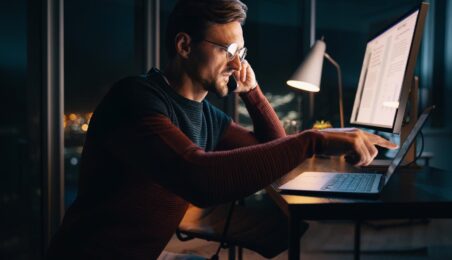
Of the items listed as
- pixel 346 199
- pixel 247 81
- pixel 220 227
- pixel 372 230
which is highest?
pixel 247 81

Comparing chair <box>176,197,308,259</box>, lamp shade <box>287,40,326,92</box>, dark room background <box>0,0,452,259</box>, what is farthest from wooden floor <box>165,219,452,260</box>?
lamp shade <box>287,40,326,92</box>

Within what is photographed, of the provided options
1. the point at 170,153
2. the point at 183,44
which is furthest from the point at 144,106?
the point at 183,44

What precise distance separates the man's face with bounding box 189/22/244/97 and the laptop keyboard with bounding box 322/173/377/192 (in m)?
0.40

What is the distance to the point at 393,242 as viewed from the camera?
305 centimetres

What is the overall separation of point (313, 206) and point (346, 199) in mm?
90

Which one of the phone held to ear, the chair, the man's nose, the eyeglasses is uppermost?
the eyeglasses

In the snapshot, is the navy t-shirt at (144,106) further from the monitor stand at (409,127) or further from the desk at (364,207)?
the monitor stand at (409,127)

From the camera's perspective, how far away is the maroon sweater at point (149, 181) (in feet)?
2.69

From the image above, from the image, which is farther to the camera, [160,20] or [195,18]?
[160,20]

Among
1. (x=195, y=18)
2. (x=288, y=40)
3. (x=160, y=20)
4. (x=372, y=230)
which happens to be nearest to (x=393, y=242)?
(x=372, y=230)

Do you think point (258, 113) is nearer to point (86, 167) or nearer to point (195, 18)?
point (195, 18)

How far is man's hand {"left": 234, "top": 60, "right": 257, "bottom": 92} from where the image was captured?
1.49 metres

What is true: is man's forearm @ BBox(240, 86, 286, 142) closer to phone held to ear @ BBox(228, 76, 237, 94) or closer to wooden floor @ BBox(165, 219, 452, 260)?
phone held to ear @ BBox(228, 76, 237, 94)

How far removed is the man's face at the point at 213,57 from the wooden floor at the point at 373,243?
5.92 ft
